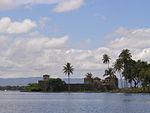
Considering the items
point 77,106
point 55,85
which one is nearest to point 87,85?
point 55,85

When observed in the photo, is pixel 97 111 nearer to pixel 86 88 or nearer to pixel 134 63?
pixel 134 63

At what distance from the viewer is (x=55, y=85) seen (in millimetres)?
150750

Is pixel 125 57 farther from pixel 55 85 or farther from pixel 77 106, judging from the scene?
pixel 77 106

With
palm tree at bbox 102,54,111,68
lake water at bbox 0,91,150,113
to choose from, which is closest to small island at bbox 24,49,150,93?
palm tree at bbox 102,54,111,68

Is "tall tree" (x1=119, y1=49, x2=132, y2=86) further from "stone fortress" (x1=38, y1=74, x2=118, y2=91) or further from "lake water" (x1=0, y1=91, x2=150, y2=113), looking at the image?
"lake water" (x1=0, y1=91, x2=150, y2=113)

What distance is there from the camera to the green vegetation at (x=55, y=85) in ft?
494

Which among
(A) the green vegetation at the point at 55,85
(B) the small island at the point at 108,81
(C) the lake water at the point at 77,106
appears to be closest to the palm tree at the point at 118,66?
(B) the small island at the point at 108,81

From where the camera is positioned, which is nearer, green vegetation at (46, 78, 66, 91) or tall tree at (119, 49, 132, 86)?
tall tree at (119, 49, 132, 86)

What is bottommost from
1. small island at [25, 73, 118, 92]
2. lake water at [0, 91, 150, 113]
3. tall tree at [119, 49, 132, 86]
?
lake water at [0, 91, 150, 113]

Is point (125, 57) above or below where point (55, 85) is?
above

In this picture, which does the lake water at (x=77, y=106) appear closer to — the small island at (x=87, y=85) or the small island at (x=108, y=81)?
the small island at (x=108, y=81)

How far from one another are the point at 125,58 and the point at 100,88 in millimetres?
26808

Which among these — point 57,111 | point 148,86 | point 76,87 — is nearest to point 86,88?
point 76,87

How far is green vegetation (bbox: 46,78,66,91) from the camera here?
15050cm
